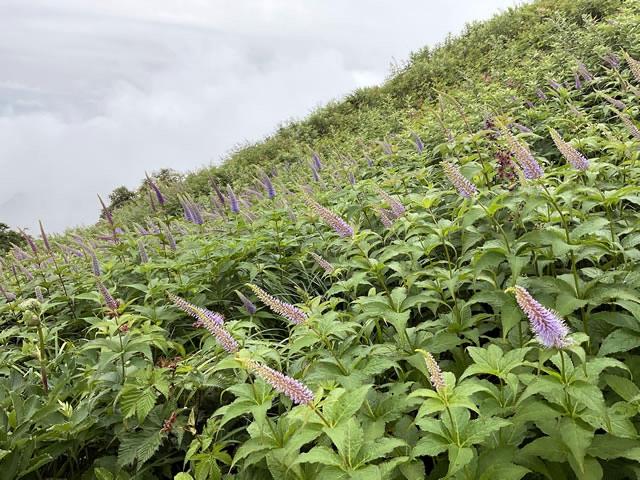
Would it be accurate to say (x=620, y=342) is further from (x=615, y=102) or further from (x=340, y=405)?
(x=615, y=102)

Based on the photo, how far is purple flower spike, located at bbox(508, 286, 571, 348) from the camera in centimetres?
141

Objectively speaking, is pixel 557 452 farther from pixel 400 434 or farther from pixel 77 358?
pixel 77 358

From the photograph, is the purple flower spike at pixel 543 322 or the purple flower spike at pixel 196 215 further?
Answer: the purple flower spike at pixel 196 215

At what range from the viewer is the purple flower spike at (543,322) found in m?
1.41

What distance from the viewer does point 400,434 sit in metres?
2.01

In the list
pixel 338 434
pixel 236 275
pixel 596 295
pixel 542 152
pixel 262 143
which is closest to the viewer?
pixel 338 434

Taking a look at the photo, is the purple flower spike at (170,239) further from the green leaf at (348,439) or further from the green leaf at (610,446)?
the green leaf at (610,446)

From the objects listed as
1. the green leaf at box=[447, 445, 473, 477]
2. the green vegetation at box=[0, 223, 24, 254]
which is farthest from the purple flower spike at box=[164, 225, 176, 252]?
the green vegetation at box=[0, 223, 24, 254]

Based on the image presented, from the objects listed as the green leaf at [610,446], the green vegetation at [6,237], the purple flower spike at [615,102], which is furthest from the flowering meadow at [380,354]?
the green vegetation at [6,237]

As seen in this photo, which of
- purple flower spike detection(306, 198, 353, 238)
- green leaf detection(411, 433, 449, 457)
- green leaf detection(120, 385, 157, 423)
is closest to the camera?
green leaf detection(411, 433, 449, 457)

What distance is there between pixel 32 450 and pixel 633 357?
2.89 metres

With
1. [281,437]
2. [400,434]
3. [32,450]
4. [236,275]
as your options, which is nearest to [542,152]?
[236,275]

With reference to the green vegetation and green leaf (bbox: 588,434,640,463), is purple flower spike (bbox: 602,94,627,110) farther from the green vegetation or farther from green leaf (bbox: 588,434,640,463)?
the green vegetation

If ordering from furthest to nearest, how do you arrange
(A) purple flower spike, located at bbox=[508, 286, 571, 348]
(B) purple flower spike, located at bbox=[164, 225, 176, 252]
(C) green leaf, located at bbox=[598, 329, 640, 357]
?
(B) purple flower spike, located at bbox=[164, 225, 176, 252], (C) green leaf, located at bbox=[598, 329, 640, 357], (A) purple flower spike, located at bbox=[508, 286, 571, 348]
